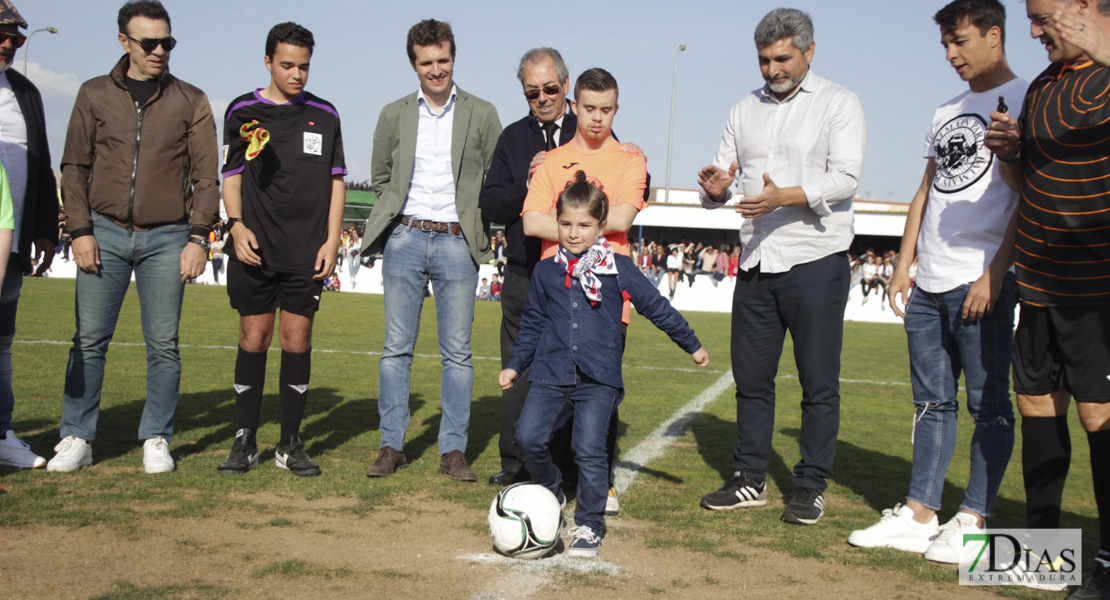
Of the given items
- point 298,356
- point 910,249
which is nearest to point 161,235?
point 298,356

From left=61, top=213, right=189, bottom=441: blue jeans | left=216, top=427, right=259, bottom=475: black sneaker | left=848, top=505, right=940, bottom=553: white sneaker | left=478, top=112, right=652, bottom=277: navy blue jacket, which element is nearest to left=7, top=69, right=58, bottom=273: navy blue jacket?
left=61, top=213, right=189, bottom=441: blue jeans

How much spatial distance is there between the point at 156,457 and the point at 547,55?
3237 mm

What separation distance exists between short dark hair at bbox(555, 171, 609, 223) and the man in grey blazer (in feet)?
4.00

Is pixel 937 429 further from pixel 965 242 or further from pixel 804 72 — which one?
pixel 804 72

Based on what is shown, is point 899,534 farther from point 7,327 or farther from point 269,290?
point 7,327

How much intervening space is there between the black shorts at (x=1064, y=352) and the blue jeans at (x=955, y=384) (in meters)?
0.34

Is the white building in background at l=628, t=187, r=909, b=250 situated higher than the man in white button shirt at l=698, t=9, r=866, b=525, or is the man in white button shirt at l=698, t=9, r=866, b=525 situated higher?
the white building in background at l=628, t=187, r=909, b=250

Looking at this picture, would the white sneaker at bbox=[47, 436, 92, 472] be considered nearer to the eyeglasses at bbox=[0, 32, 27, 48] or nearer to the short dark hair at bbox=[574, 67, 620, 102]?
the eyeglasses at bbox=[0, 32, 27, 48]

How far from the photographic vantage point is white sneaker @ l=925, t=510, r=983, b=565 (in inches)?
147

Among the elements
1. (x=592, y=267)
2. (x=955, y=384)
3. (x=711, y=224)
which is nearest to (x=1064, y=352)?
(x=955, y=384)

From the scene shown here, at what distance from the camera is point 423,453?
562 centimetres

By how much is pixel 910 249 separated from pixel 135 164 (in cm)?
435

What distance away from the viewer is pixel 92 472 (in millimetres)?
4684

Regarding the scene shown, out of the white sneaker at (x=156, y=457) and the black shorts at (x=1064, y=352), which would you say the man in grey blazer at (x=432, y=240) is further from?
the black shorts at (x=1064, y=352)
